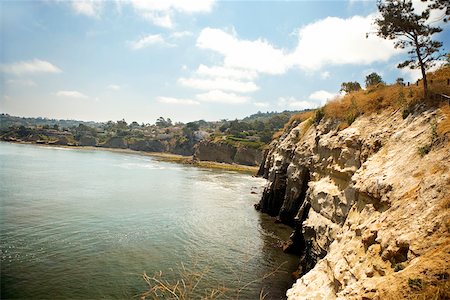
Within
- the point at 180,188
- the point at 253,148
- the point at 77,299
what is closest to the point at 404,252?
the point at 77,299

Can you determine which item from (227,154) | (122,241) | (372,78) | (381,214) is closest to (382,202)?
(381,214)

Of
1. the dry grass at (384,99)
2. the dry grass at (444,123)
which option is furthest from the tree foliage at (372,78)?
the dry grass at (444,123)

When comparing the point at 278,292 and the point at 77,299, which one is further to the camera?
the point at 278,292

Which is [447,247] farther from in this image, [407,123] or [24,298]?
[24,298]

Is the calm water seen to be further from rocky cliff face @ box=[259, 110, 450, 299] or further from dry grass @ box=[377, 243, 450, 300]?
dry grass @ box=[377, 243, 450, 300]

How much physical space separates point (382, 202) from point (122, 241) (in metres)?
24.0

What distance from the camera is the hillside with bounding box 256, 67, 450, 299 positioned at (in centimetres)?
884

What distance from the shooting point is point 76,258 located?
81.6 feet

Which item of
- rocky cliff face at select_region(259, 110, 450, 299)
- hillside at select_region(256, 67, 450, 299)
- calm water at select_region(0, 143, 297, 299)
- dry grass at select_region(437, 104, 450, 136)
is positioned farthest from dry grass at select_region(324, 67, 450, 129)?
calm water at select_region(0, 143, 297, 299)

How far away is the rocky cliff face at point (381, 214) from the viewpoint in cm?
872

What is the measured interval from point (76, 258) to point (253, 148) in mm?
111313

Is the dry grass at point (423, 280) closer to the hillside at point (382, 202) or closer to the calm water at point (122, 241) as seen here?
the hillside at point (382, 202)

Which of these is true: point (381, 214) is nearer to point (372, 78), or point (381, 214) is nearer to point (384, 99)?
point (384, 99)

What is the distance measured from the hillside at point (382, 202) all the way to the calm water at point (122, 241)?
3.68 meters
